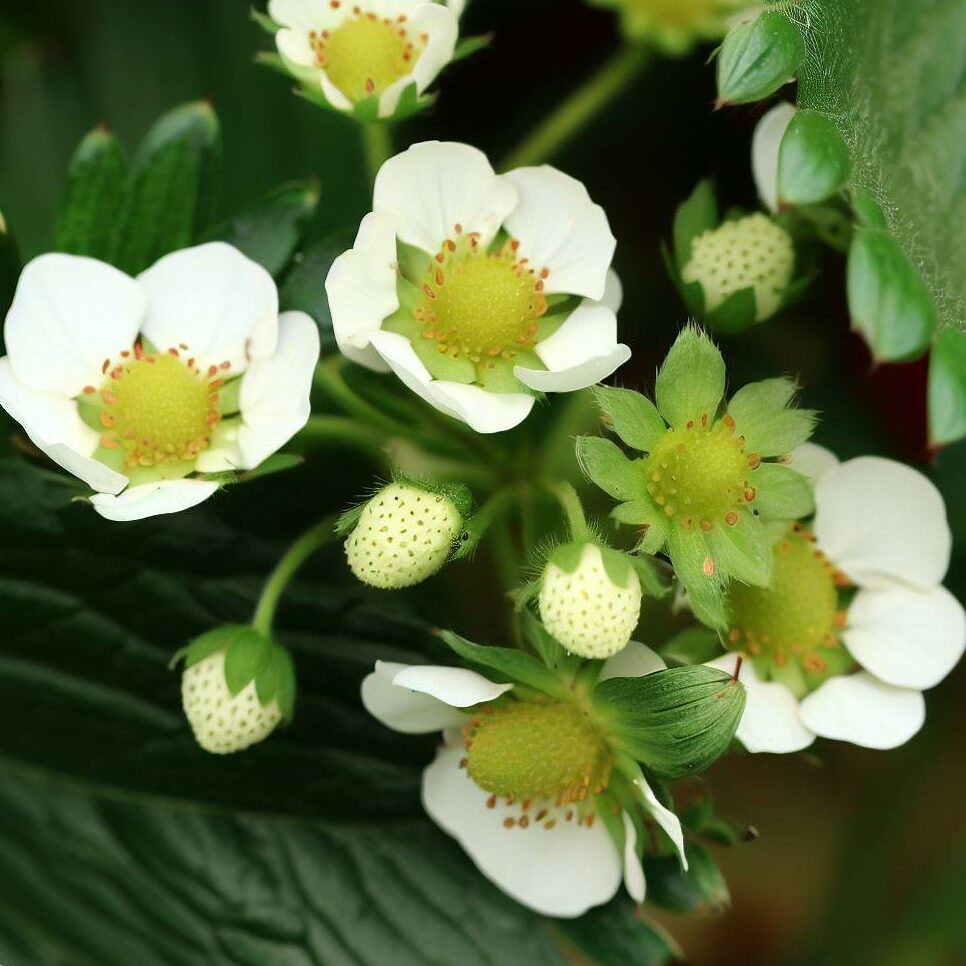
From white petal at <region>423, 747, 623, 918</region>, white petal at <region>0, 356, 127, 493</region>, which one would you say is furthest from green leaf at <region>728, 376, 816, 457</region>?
white petal at <region>0, 356, 127, 493</region>

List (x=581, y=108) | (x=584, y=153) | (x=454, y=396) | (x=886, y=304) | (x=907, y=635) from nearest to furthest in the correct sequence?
(x=886, y=304), (x=454, y=396), (x=907, y=635), (x=581, y=108), (x=584, y=153)

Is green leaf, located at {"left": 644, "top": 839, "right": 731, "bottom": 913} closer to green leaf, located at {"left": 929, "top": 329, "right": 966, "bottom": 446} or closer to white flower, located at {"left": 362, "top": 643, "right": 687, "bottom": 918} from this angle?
white flower, located at {"left": 362, "top": 643, "right": 687, "bottom": 918}

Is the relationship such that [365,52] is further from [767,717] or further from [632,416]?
[767,717]

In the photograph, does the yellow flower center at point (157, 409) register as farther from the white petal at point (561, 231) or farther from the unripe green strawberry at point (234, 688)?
the white petal at point (561, 231)

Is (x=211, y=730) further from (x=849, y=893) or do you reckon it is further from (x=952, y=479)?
(x=849, y=893)

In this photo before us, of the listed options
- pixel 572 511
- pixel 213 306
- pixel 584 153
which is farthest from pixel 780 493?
pixel 584 153

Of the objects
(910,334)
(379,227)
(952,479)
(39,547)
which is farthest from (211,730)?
(952,479)

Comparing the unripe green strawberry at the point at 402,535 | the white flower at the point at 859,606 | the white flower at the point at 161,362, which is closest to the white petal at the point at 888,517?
the white flower at the point at 859,606
